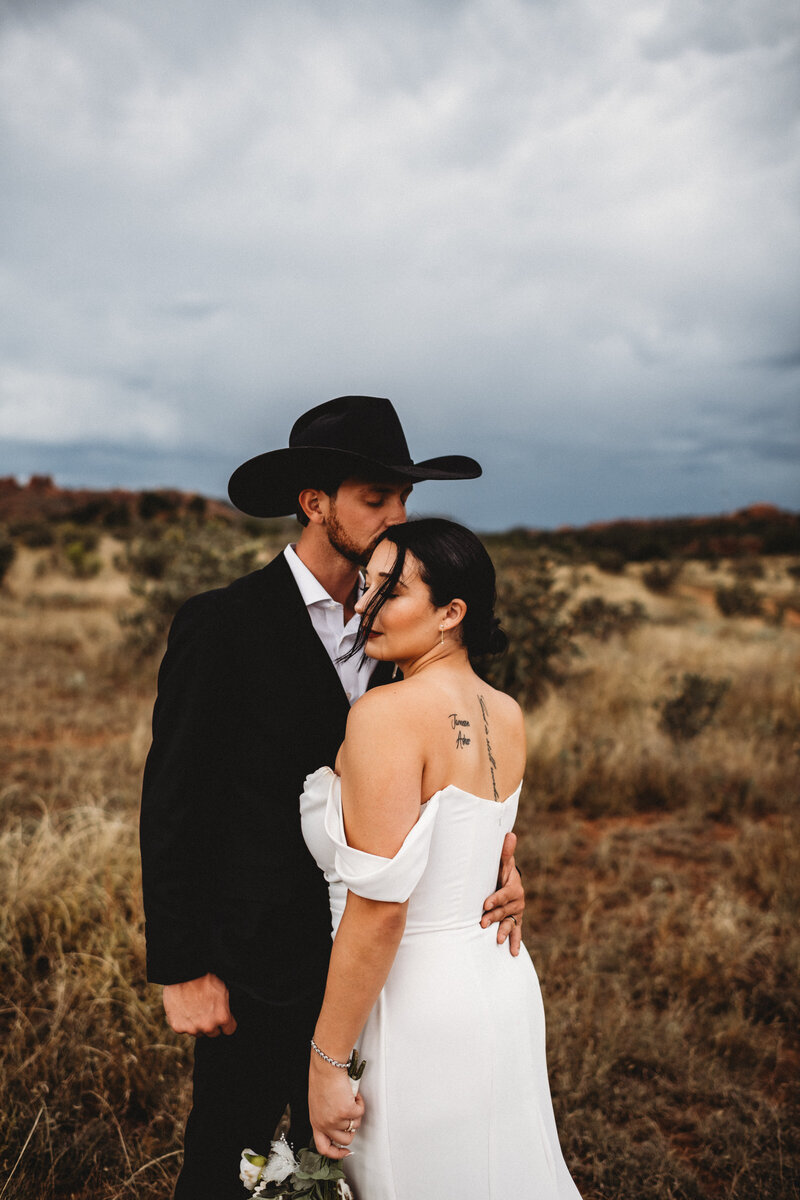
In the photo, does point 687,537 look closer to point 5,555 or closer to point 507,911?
point 5,555

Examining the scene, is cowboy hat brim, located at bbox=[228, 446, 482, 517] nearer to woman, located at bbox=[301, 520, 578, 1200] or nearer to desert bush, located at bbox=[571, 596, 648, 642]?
A: woman, located at bbox=[301, 520, 578, 1200]

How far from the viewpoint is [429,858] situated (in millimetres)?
1504

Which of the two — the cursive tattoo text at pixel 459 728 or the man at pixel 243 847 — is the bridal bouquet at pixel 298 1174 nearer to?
the man at pixel 243 847

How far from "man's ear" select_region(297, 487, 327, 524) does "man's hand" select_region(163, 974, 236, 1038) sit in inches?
46.8

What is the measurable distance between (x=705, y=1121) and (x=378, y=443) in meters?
2.93

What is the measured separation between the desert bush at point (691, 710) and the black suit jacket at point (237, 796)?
6036 mm

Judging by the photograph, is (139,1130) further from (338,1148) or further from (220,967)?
(338,1148)

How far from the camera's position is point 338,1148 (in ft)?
4.83

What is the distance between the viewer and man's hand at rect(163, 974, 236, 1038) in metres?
1.72

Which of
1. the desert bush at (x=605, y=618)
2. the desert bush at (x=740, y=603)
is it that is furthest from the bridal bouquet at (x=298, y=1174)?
the desert bush at (x=740, y=603)

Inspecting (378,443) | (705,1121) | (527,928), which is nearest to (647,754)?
(527,928)

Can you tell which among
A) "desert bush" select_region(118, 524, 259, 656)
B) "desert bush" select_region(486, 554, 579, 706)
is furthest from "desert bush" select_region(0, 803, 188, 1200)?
"desert bush" select_region(118, 524, 259, 656)

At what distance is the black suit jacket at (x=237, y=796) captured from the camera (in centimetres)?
169

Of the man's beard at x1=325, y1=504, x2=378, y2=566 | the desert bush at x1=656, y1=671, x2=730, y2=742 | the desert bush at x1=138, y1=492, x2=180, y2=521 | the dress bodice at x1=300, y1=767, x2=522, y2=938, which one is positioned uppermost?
the desert bush at x1=138, y1=492, x2=180, y2=521
